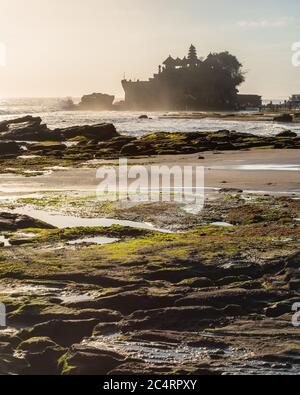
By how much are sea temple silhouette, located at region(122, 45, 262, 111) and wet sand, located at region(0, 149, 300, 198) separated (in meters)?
93.8

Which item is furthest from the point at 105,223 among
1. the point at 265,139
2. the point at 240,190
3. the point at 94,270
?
the point at 265,139

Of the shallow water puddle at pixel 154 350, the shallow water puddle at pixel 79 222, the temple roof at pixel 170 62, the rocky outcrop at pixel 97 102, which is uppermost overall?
the temple roof at pixel 170 62

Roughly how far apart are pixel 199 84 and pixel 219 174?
104 m

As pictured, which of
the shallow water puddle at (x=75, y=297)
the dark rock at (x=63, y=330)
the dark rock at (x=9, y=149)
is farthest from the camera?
the dark rock at (x=9, y=149)

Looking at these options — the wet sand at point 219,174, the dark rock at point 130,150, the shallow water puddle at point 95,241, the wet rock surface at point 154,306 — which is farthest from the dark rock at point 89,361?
the dark rock at point 130,150

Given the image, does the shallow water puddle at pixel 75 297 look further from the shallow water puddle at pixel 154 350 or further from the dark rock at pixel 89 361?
the dark rock at pixel 89 361

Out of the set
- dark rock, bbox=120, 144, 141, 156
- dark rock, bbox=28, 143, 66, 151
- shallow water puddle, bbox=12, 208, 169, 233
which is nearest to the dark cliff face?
dark rock, bbox=28, 143, 66, 151

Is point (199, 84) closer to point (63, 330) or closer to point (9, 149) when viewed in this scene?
point (9, 149)

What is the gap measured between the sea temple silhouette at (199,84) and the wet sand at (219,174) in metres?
93.8

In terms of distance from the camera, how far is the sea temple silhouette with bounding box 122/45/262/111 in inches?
4801

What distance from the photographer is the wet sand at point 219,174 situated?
19344 mm

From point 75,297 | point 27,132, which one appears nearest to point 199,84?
point 27,132

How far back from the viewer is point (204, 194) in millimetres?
17344
